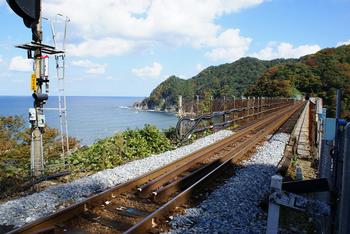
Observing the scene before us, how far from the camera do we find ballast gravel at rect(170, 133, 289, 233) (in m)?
5.76

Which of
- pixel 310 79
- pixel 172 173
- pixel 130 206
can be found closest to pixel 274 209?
pixel 130 206

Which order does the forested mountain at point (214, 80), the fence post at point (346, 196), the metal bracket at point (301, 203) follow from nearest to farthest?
the fence post at point (346, 196), the metal bracket at point (301, 203), the forested mountain at point (214, 80)

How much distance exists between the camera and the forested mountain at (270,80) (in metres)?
90.4

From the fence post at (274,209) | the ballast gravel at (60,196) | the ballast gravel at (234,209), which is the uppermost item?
the fence post at (274,209)

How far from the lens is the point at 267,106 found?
3666cm

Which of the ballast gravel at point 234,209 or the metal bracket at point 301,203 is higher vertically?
the metal bracket at point 301,203

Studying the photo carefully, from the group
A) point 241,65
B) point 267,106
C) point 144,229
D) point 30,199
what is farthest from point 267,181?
point 241,65

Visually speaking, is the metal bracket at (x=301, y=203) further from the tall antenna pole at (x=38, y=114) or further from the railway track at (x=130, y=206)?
the tall antenna pole at (x=38, y=114)

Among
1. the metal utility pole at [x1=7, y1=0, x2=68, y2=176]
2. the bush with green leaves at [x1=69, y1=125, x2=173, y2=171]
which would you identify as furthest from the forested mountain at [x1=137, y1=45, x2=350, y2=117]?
the metal utility pole at [x1=7, y1=0, x2=68, y2=176]

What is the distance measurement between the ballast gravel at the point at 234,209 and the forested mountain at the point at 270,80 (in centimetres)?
3780

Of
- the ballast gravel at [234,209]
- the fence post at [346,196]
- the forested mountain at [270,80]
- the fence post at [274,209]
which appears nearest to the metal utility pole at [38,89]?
the ballast gravel at [234,209]

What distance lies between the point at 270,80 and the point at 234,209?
10154 centimetres

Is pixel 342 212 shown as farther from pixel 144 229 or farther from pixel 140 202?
pixel 140 202

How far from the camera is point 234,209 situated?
21.6 ft
